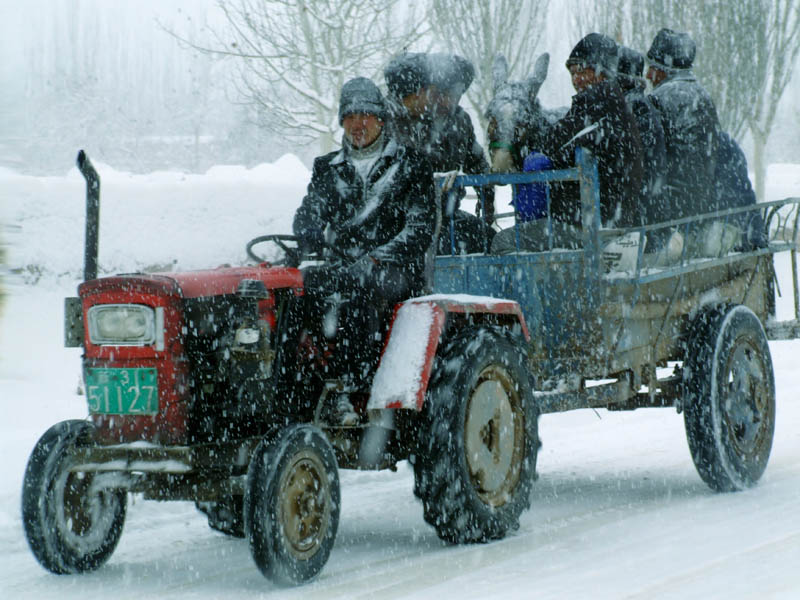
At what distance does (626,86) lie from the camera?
744 centimetres

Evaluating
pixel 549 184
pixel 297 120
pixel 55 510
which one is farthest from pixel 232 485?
pixel 297 120

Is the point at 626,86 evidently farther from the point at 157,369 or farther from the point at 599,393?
the point at 157,369

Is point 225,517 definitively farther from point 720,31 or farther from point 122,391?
point 720,31

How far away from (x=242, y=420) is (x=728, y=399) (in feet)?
10.8

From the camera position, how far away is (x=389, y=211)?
5.43m

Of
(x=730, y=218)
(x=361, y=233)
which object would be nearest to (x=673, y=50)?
(x=730, y=218)

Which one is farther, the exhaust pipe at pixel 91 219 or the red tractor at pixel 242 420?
the exhaust pipe at pixel 91 219

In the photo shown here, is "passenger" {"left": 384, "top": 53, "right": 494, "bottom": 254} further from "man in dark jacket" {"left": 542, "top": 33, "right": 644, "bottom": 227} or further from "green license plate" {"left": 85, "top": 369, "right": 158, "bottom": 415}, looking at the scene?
"green license plate" {"left": 85, "top": 369, "right": 158, "bottom": 415}

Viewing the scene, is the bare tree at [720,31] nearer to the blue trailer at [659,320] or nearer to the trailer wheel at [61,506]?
the blue trailer at [659,320]

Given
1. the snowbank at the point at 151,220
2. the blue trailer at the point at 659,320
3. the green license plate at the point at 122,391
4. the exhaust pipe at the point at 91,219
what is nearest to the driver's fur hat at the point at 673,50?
the blue trailer at the point at 659,320

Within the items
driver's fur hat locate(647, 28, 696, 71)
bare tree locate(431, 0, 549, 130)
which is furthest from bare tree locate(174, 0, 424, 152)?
driver's fur hat locate(647, 28, 696, 71)

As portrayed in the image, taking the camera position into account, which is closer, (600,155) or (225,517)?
(225,517)

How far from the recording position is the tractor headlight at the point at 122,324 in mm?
4594

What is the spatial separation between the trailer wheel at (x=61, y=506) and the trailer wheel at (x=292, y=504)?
78cm
